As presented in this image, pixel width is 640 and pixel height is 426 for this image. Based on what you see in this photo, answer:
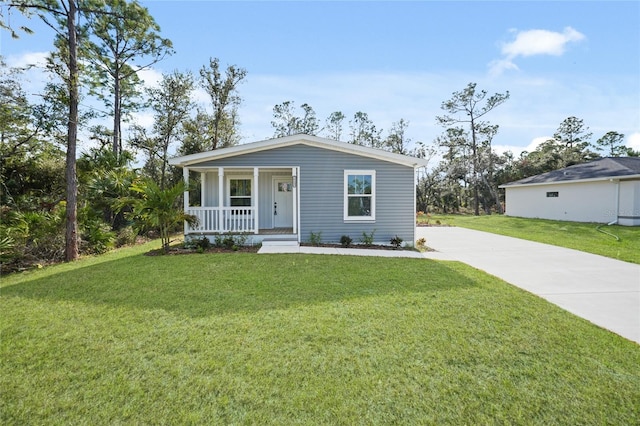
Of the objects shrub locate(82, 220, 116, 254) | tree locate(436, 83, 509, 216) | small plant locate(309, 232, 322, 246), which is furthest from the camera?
tree locate(436, 83, 509, 216)

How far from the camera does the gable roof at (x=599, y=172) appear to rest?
14968 mm

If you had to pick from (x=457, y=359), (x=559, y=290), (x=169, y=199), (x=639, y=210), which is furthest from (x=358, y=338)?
(x=639, y=210)

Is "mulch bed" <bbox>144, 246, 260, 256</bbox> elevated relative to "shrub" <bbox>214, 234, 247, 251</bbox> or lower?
lower

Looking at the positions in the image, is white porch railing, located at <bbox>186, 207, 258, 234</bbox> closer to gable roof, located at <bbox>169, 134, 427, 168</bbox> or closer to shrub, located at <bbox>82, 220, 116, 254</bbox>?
gable roof, located at <bbox>169, 134, 427, 168</bbox>

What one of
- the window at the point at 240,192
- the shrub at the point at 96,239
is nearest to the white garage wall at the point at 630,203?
the window at the point at 240,192

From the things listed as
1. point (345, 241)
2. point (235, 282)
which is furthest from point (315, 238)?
point (235, 282)

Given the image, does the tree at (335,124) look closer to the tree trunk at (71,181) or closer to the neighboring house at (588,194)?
the neighboring house at (588,194)

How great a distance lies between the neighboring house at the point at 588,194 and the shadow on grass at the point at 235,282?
14702mm

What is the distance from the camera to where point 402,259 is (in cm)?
731

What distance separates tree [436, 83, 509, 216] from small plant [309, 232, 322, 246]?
25791 millimetres

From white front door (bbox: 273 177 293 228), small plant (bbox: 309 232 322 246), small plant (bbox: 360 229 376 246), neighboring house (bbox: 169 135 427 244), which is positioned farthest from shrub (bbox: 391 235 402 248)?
white front door (bbox: 273 177 293 228)

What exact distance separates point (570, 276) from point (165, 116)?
67.3ft

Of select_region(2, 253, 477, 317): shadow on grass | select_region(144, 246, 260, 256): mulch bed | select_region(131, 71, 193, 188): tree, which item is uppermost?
select_region(131, 71, 193, 188): tree

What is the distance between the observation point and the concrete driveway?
397 centimetres
